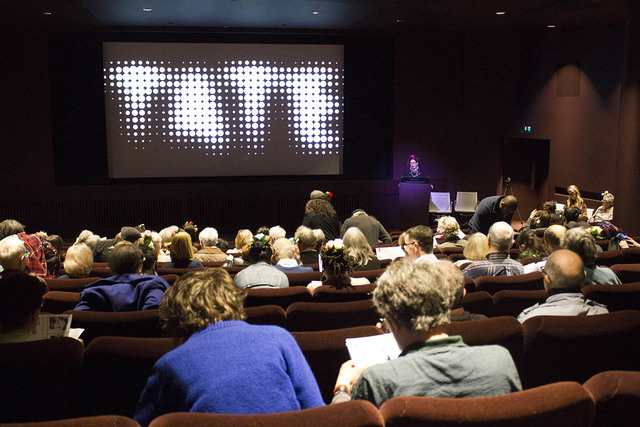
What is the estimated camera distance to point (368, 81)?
11250 millimetres

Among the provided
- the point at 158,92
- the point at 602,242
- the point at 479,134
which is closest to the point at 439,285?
the point at 602,242

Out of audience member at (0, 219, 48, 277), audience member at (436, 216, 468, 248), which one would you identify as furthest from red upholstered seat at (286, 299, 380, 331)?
audience member at (436, 216, 468, 248)

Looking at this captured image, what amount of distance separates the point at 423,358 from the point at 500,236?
2.91m

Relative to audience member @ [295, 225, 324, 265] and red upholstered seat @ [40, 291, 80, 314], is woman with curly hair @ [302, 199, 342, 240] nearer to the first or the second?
audience member @ [295, 225, 324, 265]

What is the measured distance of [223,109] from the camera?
1084 cm

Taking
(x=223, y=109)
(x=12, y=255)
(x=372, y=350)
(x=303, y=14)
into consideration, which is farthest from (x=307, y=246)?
(x=223, y=109)

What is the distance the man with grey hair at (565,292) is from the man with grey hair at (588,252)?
86 cm

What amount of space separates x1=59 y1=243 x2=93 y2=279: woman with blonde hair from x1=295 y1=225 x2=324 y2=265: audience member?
6.11 ft

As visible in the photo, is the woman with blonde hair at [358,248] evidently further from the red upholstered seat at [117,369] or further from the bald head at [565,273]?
the red upholstered seat at [117,369]

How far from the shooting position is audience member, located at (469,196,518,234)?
7.00m

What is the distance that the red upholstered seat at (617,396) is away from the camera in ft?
5.11

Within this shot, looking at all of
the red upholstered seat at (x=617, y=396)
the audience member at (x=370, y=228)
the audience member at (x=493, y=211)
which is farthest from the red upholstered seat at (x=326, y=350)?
the audience member at (x=493, y=211)

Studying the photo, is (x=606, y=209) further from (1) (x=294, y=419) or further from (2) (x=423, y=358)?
(1) (x=294, y=419)

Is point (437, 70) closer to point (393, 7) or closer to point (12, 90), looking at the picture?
point (393, 7)
